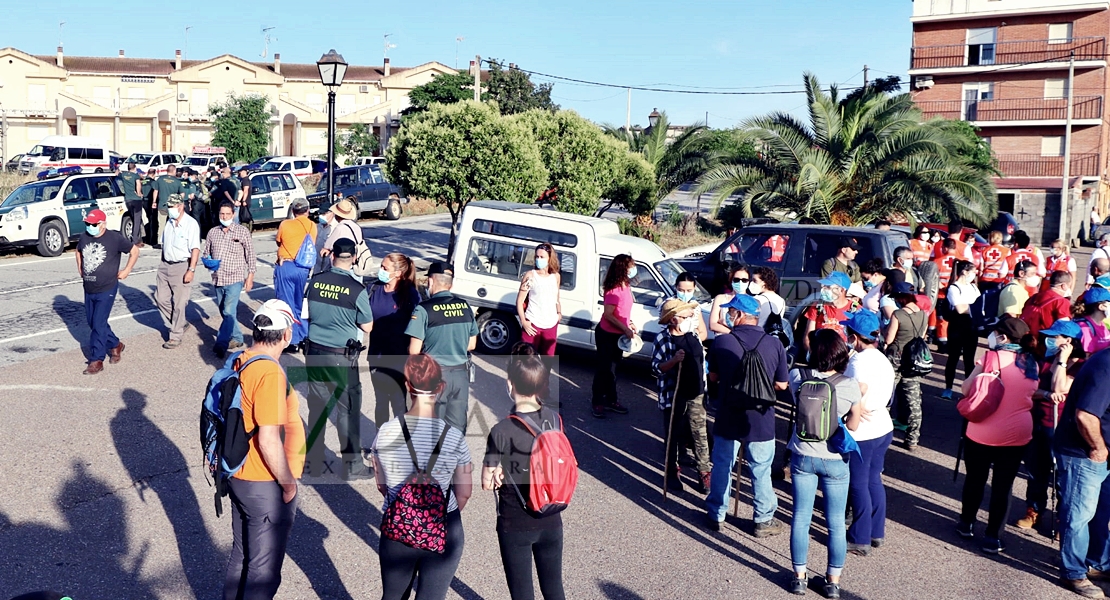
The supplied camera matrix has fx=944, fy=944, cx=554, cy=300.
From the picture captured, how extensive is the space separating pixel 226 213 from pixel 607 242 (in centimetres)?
441

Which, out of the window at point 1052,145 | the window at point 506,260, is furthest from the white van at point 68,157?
the window at point 1052,145

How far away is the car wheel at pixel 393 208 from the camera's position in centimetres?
2847

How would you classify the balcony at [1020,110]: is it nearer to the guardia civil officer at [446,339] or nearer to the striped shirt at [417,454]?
the guardia civil officer at [446,339]

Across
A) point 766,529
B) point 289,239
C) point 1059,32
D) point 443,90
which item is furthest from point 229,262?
point 1059,32

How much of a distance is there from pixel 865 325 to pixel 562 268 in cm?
558

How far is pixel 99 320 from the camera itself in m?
9.91

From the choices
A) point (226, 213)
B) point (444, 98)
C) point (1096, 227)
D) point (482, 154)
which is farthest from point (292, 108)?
point (226, 213)

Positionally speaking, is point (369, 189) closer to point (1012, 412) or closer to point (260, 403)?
point (1012, 412)

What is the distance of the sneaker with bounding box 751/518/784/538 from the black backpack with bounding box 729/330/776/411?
3.04 feet

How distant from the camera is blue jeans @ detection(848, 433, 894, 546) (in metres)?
6.26

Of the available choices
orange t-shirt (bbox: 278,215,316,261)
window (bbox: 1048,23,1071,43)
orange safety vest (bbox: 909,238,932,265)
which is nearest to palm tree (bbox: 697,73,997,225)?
orange safety vest (bbox: 909,238,932,265)

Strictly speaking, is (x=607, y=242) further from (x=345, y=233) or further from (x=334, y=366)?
(x=334, y=366)

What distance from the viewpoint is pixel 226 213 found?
34.8 feet

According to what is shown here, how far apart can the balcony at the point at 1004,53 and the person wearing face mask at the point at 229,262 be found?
45.9m
